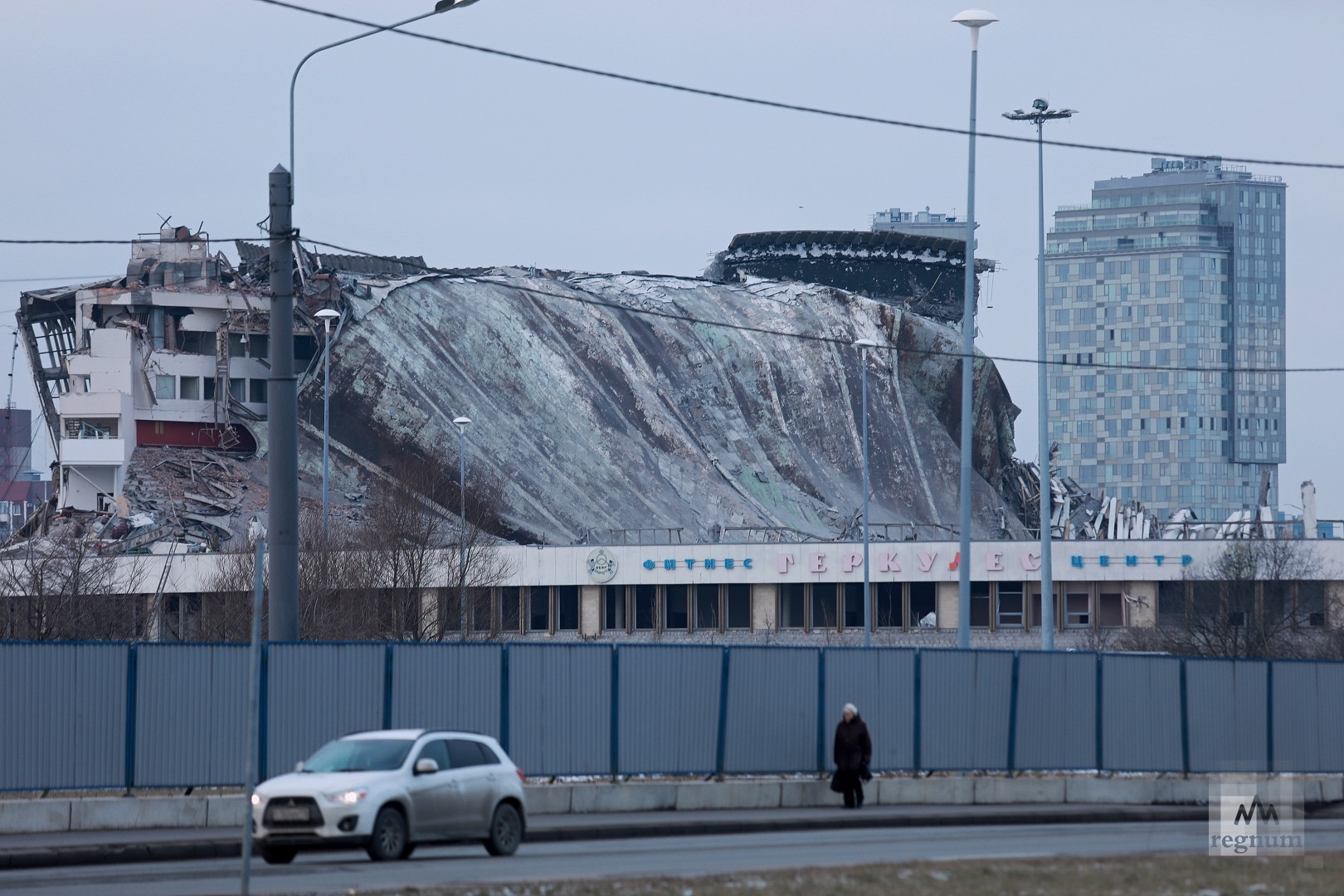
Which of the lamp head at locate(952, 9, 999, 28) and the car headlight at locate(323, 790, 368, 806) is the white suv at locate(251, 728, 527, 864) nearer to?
the car headlight at locate(323, 790, 368, 806)

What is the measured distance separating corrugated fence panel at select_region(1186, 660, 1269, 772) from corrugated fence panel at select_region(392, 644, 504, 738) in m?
13.7

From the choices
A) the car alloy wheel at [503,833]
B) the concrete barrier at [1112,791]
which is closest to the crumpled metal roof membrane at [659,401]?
the concrete barrier at [1112,791]

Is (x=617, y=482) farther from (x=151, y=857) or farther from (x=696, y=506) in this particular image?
(x=151, y=857)

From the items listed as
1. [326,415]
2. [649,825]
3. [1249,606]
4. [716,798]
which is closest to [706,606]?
[1249,606]

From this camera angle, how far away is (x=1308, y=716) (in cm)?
3400

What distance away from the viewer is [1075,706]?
31.3m

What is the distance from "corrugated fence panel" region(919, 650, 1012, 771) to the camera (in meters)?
30.0

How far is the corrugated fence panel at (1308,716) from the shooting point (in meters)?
33.6

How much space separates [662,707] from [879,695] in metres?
4.27

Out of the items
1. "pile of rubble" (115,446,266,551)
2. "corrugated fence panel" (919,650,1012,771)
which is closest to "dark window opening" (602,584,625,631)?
"pile of rubble" (115,446,266,551)

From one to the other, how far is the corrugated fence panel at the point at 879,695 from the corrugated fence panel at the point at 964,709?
0.95ft

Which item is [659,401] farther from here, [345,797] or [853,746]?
[345,797]

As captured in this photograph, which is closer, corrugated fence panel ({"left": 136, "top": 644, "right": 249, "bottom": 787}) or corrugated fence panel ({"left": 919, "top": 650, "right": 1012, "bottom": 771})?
corrugated fence panel ({"left": 136, "top": 644, "right": 249, "bottom": 787})

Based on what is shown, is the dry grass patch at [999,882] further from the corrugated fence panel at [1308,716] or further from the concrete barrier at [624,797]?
the corrugated fence panel at [1308,716]
